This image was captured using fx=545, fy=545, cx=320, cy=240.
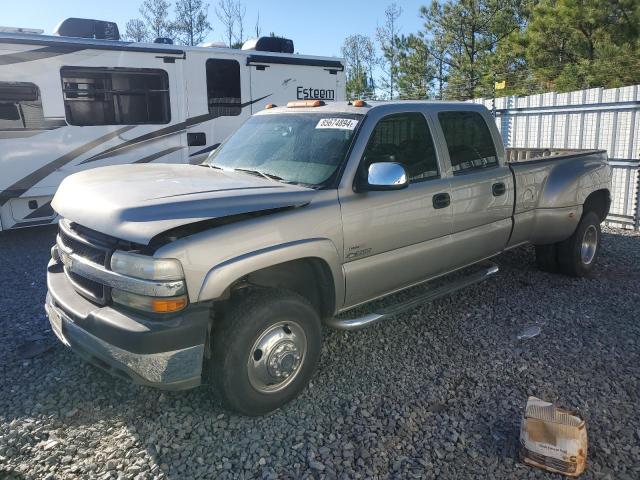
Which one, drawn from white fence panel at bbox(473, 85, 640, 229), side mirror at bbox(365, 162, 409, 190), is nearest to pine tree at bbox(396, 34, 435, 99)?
white fence panel at bbox(473, 85, 640, 229)

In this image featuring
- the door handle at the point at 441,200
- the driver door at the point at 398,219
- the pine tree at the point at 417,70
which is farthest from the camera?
the pine tree at the point at 417,70

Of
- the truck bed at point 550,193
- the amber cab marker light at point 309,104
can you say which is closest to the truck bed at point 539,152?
the truck bed at point 550,193

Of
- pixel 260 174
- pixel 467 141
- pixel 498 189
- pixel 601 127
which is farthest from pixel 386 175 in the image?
pixel 601 127

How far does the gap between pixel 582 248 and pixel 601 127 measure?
359 centimetres

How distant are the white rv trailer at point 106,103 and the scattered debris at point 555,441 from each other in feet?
23.2

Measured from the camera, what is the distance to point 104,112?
805 cm

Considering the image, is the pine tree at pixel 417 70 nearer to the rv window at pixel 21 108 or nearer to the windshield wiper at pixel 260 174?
the rv window at pixel 21 108

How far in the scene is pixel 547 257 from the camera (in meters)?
5.91

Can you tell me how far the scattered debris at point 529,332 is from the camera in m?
4.45

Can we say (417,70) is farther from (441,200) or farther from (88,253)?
(88,253)

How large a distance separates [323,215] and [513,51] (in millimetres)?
18055

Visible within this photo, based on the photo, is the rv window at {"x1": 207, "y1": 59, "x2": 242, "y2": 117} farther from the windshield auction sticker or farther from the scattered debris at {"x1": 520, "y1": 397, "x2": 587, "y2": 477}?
the scattered debris at {"x1": 520, "y1": 397, "x2": 587, "y2": 477}

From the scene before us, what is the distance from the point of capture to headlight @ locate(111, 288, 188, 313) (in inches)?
111

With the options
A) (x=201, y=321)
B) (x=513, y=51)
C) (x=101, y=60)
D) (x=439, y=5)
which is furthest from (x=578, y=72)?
(x=201, y=321)
